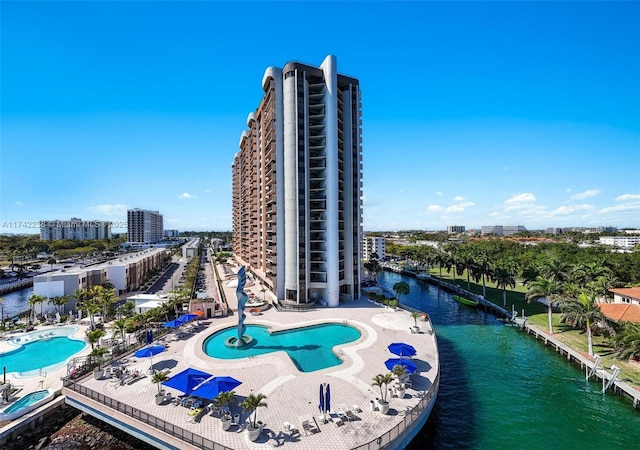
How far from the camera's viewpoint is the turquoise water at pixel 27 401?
77.7ft

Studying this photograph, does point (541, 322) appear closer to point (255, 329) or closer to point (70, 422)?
point (255, 329)

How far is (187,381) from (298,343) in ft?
51.1

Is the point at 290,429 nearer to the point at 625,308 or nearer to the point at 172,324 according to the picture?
the point at 172,324

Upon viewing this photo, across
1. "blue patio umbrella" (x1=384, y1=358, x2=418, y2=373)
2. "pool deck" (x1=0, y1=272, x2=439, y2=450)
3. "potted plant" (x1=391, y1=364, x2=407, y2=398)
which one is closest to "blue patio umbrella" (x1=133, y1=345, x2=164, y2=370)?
"pool deck" (x1=0, y1=272, x2=439, y2=450)

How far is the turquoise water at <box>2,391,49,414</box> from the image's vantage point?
23.7 metres

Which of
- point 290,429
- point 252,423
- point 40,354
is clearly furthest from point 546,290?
point 40,354

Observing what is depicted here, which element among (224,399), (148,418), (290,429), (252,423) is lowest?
(290,429)

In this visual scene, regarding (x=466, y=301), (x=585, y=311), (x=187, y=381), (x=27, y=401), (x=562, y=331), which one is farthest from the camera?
(x=466, y=301)

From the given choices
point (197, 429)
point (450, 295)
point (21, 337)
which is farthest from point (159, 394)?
point (450, 295)

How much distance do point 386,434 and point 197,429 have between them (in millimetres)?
11593

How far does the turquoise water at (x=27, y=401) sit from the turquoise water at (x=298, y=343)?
13.0 meters

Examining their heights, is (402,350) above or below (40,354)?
above

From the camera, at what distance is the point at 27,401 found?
24.9 metres

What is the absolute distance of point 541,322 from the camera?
47562 mm
